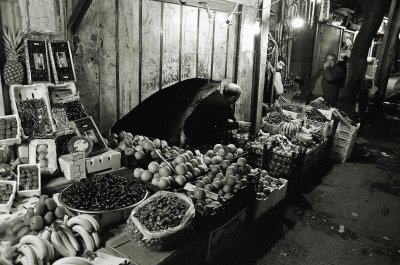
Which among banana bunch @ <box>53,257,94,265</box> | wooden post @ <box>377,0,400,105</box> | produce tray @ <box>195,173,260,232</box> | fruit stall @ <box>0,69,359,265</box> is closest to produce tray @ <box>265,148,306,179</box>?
fruit stall @ <box>0,69,359,265</box>

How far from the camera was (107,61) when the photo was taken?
215 inches

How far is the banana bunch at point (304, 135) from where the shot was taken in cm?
783

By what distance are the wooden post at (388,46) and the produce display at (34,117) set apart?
16515 millimetres

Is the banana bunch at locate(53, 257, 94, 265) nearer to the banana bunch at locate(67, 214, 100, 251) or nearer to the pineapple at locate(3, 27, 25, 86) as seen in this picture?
the banana bunch at locate(67, 214, 100, 251)

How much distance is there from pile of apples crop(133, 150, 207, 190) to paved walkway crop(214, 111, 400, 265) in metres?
1.26

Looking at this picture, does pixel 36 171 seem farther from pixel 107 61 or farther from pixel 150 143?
pixel 107 61

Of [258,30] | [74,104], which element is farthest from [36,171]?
[258,30]

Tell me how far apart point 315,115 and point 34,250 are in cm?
809

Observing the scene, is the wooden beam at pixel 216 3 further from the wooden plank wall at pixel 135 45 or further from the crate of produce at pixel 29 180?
the crate of produce at pixel 29 180

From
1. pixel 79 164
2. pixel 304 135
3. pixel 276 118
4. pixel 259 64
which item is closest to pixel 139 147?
pixel 79 164

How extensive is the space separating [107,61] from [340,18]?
16221 millimetres

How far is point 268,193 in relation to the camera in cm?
552

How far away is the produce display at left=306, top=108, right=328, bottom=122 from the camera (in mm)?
8984

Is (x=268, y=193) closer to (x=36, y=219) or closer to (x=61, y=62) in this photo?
(x=36, y=219)
